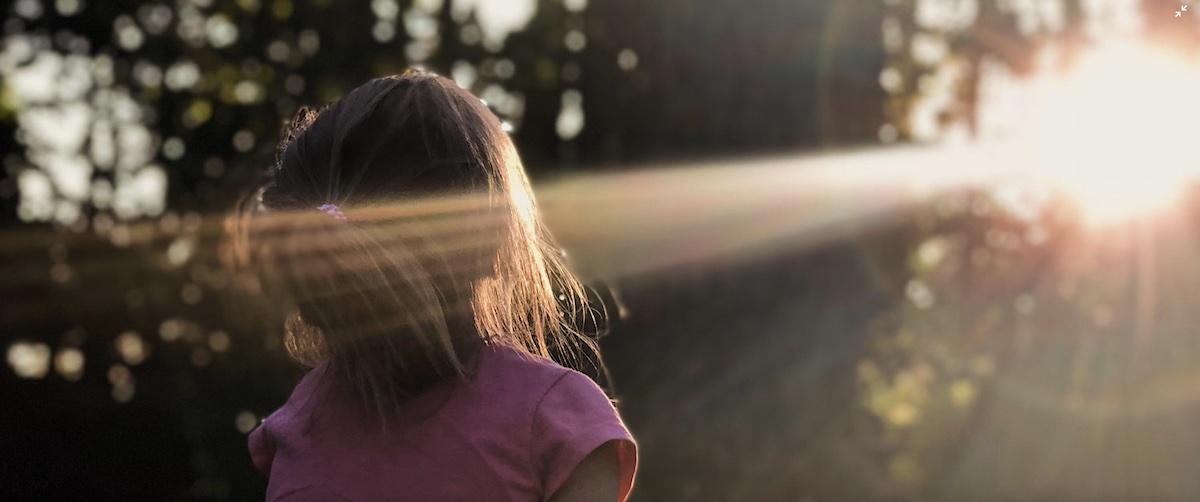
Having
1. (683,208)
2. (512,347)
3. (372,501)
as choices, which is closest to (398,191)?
(512,347)

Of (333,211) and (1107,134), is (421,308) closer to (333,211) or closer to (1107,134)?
(333,211)

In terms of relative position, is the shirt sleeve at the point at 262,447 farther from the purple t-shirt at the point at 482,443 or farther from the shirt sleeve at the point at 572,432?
the shirt sleeve at the point at 572,432

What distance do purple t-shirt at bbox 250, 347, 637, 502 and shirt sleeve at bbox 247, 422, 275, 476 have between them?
16 cm

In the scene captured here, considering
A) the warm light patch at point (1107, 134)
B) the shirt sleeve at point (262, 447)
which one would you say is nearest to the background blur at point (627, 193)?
the warm light patch at point (1107, 134)

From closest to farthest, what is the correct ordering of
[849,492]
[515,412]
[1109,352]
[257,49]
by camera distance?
[515,412] < [257,49] < [849,492] < [1109,352]

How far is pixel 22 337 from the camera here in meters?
4.43

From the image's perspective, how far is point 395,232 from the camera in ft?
4.09

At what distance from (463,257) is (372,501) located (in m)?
0.28

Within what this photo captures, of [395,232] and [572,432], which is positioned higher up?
[395,232]

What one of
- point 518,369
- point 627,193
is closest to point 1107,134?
point 627,193

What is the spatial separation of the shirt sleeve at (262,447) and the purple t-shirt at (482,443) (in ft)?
0.52

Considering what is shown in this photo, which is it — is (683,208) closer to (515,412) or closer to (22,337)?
(22,337)

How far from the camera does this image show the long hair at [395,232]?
4.06ft

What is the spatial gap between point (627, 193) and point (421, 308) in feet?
11.9
